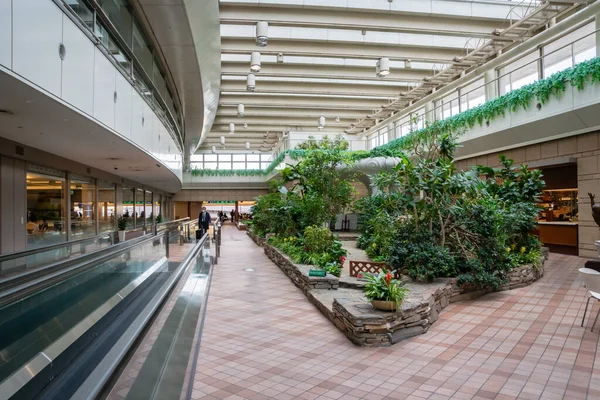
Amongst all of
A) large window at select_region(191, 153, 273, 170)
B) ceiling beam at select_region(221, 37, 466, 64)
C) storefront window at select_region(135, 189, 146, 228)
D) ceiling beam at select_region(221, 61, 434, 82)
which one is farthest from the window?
large window at select_region(191, 153, 273, 170)

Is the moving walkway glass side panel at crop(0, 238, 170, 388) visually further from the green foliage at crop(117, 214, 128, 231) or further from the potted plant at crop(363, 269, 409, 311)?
the green foliage at crop(117, 214, 128, 231)

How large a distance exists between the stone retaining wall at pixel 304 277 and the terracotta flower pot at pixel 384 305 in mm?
2288

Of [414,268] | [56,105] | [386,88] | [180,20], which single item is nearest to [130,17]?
[180,20]

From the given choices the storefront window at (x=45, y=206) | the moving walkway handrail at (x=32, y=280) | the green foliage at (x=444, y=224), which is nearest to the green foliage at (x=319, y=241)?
the green foliage at (x=444, y=224)

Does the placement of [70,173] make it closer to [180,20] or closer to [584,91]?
[180,20]

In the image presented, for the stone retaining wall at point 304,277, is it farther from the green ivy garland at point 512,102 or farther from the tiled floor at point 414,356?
the green ivy garland at point 512,102

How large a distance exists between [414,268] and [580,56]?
363 inches

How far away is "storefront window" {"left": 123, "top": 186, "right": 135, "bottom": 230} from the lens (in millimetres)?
19031

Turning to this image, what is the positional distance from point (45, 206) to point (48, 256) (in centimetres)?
381

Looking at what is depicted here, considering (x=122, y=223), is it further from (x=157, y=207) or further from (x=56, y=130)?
(x=56, y=130)

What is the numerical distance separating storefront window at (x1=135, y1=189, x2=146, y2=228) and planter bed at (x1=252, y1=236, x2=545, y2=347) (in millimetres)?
14945

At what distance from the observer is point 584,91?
10.7 m

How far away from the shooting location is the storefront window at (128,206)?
62.4 feet

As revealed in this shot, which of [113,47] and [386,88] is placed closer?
[113,47]
